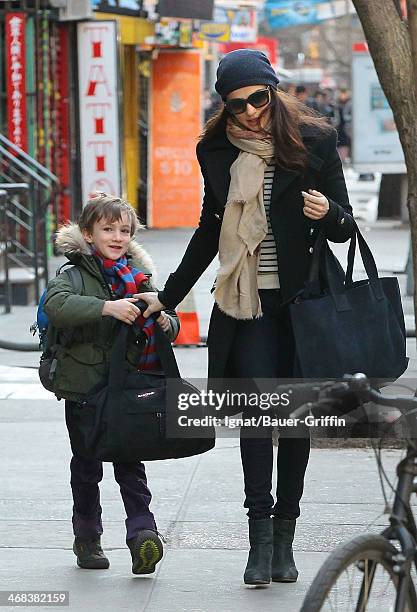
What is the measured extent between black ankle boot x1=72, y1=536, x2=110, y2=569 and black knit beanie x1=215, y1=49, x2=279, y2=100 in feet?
5.62

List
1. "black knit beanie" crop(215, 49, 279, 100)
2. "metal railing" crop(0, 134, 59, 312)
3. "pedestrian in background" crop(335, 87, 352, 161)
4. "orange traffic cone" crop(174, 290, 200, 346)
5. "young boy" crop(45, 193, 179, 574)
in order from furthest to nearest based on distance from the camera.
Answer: "pedestrian in background" crop(335, 87, 352, 161)
"metal railing" crop(0, 134, 59, 312)
"orange traffic cone" crop(174, 290, 200, 346)
"young boy" crop(45, 193, 179, 574)
"black knit beanie" crop(215, 49, 279, 100)

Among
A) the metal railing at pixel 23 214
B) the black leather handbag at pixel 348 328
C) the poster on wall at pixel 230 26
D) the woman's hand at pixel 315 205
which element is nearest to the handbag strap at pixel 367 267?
the black leather handbag at pixel 348 328

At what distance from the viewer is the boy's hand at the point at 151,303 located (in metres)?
4.96

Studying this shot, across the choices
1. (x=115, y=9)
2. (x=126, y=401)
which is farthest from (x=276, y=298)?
(x=115, y=9)

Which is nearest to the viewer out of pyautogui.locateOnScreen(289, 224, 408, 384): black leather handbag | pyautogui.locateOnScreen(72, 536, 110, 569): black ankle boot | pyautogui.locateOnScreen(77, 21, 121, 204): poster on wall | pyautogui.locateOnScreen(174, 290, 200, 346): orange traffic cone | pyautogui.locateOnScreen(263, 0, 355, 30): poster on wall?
pyautogui.locateOnScreen(289, 224, 408, 384): black leather handbag

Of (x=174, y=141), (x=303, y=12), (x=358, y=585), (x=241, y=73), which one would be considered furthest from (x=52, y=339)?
(x=303, y=12)

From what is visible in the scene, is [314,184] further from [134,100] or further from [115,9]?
[134,100]

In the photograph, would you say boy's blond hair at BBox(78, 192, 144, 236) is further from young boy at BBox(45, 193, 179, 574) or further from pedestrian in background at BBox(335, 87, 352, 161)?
pedestrian in background at BBox(335, 87, 352, 161)

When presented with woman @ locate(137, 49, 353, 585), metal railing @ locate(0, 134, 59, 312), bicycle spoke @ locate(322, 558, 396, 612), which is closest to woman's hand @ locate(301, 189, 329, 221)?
woman @ locate(137, 49, 353, 585)

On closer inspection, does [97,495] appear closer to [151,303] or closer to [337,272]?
[151,303]

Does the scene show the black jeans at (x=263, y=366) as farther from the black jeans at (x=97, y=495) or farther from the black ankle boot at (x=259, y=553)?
the black jeans at (x=97, y=495)

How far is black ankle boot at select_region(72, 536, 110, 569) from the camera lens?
5.25 m

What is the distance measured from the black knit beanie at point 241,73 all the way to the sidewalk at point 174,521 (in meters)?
1.51

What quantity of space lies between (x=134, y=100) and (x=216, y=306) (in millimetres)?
17463
